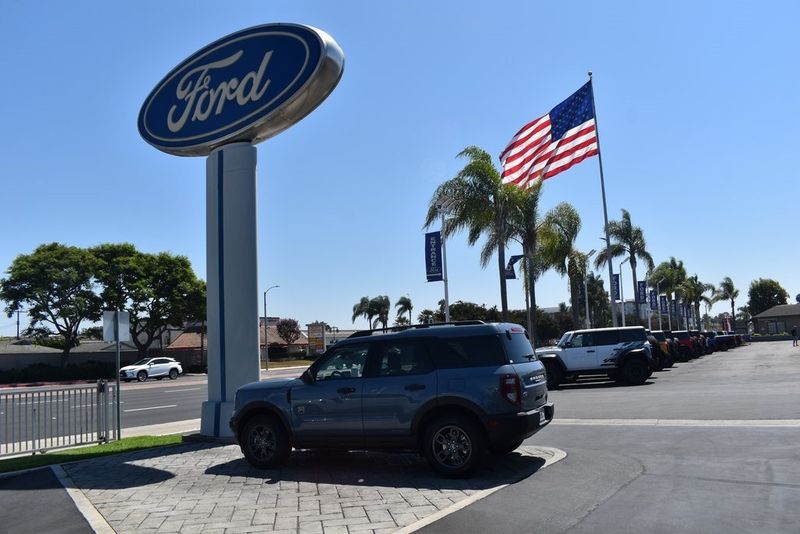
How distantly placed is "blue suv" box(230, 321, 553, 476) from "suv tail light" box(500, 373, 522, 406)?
0.01 m

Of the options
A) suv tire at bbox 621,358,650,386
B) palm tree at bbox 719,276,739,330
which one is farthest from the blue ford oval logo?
palm tree at bbox 719,276,739,330

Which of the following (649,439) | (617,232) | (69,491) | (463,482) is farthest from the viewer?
(617,232)

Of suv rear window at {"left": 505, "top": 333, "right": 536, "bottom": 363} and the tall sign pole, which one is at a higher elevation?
the tall sign pole

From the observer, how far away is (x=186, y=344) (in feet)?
235

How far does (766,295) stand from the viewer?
375ft

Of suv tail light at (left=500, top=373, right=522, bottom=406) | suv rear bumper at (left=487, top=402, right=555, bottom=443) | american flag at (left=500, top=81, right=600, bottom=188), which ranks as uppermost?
american flag at (left=500, top=81, right=600, bottom=188)

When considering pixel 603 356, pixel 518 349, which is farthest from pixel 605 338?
pixel 518 349

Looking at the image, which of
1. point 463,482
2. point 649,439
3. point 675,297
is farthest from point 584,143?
point 675,297

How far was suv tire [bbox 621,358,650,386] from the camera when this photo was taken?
2014 cm

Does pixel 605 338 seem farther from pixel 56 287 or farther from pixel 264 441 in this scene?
pixel 56 287

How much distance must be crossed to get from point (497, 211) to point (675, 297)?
52.1 m

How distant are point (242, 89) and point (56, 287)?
3922 cm

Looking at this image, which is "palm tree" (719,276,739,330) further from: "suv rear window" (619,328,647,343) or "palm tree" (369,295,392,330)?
"suv rear window" (619,328,647,343)

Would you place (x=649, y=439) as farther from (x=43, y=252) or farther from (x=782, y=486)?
(x=43, y=252)
